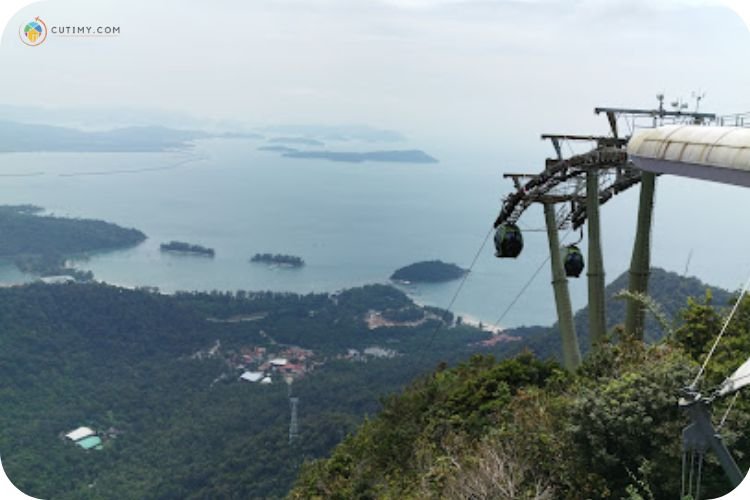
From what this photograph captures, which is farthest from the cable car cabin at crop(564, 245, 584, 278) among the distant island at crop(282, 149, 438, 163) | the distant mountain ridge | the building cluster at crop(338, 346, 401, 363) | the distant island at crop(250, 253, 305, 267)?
the distant island at crop(282, 149, 438, 163)

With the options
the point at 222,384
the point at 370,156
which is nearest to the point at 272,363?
the point at 222,384

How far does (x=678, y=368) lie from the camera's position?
13.3 ft

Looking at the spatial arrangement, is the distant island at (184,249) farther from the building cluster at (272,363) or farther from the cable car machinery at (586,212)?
the cable car machinery at (586,212)

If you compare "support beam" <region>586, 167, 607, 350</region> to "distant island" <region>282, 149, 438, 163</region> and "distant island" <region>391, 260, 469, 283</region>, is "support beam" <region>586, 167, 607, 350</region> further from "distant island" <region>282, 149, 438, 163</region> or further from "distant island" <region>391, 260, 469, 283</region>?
"distant island" <region>282, 149, 438, 163</region>

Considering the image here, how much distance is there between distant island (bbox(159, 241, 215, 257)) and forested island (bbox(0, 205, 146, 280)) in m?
4.98

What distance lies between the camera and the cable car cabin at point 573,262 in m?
6.84

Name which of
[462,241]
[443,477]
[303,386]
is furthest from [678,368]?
[462,241]

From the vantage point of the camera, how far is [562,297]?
22.4ft

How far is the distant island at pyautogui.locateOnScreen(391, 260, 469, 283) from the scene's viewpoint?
201 feet

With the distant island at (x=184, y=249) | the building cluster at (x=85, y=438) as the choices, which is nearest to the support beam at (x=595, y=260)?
the building cluster at (x=85, y=438)

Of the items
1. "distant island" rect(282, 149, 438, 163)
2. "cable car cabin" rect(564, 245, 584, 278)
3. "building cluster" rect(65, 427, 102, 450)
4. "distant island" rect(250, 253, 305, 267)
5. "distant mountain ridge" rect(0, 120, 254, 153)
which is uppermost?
"cable car cabin" rect(564, 245, 584, 278)

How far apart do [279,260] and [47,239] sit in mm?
20019

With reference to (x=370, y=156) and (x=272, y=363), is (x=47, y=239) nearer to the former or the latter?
(x=272, y=363)

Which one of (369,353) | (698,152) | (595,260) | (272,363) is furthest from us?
(369,353)
